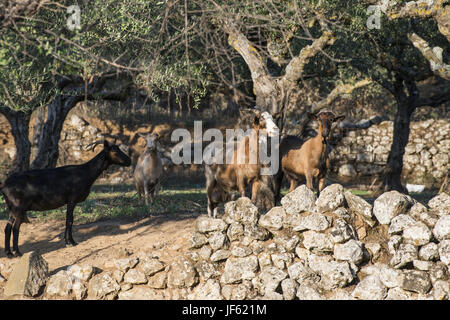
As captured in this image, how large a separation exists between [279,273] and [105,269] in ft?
9.85

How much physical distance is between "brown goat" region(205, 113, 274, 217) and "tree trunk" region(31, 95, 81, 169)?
5933 mm

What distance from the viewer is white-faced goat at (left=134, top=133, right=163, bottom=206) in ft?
47.6

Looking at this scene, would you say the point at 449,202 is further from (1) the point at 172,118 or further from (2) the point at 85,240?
(1) the point at 172,118

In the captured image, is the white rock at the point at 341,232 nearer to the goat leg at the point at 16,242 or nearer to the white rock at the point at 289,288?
the white rock at the point at 289,288

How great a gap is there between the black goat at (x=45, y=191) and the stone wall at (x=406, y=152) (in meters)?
13.3

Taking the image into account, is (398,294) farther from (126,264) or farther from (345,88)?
(345,88)

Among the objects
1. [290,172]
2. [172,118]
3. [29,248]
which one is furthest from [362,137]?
[29,248]

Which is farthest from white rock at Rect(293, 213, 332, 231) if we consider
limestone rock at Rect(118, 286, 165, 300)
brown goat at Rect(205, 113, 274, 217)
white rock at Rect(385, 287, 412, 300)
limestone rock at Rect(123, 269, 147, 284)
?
limestone rock at Rect(123, 269, 147, 284)

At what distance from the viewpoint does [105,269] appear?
933cm

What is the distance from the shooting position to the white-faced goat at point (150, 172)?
1452cm

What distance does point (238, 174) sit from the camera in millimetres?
11148

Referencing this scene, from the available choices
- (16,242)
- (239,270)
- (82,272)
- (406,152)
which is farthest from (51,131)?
(406,152)

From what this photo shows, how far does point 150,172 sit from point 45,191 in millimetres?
4230

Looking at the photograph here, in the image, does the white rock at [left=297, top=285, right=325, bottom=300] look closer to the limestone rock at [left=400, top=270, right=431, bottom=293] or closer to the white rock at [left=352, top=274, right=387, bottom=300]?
the white rock at [left=352, top=274, right=387, bottom=300]
